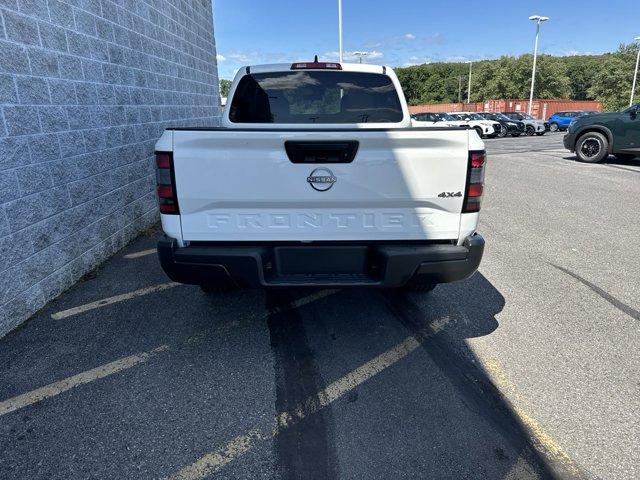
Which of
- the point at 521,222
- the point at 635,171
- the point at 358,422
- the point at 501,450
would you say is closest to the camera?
the point at 501,450

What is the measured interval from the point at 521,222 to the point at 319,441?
5768 mm

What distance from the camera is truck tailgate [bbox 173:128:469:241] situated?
274 centimetres

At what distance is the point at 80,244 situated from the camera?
4.59 meters

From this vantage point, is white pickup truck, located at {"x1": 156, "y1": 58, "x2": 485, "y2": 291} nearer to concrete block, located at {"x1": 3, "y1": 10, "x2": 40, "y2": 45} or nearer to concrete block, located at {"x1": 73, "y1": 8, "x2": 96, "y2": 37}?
concrete block, located at {"x1": 3, "y1": 10, "x2": 40, "y2": 45}

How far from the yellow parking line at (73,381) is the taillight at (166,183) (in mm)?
1112

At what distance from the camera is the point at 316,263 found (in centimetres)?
292

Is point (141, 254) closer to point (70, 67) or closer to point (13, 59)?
point (70, 67)

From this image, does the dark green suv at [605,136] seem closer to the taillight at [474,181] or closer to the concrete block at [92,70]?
the taillight at [474,181]

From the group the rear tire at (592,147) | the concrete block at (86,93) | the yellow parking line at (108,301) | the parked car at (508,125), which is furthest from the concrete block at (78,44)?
the parked car at (508,125)

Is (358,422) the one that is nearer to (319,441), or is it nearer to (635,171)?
(319,441)

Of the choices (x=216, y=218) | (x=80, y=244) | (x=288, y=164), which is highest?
(x=288, y=164)

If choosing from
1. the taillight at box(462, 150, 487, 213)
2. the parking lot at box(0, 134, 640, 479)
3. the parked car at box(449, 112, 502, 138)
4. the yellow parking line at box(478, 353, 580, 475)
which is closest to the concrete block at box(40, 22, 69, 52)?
the parking lot at box(0, 134, 640, 479)

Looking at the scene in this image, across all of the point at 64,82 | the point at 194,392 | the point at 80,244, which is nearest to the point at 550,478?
Result: the point at 194,392

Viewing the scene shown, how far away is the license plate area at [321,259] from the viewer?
2900mm
